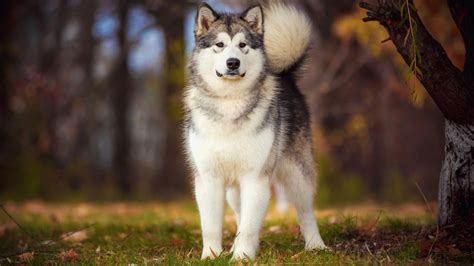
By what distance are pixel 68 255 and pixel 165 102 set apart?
398 inches

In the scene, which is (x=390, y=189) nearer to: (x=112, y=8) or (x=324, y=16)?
(x=324, y=16)

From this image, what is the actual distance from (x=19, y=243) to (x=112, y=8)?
968 centimetres

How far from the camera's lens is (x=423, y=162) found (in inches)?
479

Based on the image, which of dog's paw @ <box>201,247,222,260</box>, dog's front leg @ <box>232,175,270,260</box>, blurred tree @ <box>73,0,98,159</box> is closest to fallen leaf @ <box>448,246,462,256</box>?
dog's front leg @ <box>232,175,270,260</box>

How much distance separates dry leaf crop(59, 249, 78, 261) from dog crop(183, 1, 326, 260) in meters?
0.98

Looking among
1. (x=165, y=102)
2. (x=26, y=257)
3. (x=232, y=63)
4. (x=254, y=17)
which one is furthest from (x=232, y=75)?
(x=165, y=102)

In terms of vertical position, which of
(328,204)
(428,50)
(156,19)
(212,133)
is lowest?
(328,204)

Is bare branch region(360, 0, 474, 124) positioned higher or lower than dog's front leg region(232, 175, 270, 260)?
higher

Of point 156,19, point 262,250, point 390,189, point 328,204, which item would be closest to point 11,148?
point 156,19

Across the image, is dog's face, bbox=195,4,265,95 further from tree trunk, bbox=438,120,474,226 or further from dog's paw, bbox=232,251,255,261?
tree trunk, bbox=438,120,474,226

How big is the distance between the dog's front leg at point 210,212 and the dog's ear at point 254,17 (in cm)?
120

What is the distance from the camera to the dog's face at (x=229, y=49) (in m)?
3.97

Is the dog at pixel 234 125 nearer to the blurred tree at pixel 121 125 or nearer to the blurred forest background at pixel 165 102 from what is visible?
the blurred forest background at pixel 165 102

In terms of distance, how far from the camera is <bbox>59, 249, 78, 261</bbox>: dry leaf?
4.08m
